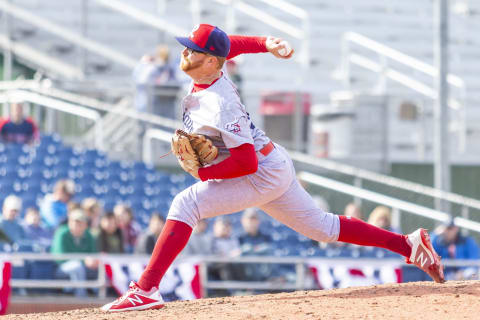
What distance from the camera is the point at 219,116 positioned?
16.8 feet

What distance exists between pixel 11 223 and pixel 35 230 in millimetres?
328

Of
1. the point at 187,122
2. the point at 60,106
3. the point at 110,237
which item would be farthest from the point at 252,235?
the point at 187,122

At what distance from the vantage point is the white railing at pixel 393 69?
16.0 m

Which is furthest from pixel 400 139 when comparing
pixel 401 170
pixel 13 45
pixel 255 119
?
pixel 13 45

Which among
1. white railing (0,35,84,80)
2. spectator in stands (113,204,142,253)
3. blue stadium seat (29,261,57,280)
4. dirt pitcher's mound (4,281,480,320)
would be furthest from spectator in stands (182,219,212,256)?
white railing (0,35,84,80)

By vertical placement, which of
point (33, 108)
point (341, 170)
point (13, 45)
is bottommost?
point (341, 170)

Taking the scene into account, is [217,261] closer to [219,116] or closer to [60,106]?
[60,106]

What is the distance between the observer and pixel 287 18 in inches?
707

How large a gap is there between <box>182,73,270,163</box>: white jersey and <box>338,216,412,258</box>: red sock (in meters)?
0.78

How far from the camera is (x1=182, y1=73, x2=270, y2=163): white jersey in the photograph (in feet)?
16.7

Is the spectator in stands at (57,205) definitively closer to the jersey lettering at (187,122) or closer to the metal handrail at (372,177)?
the metal handrail at (372,177)

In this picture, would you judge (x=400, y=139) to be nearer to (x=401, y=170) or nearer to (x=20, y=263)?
(x=401, y=170)

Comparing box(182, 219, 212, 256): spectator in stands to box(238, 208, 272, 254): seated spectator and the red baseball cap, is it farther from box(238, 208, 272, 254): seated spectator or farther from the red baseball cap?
the red baseball cap

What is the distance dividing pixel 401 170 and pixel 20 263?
273 inches
